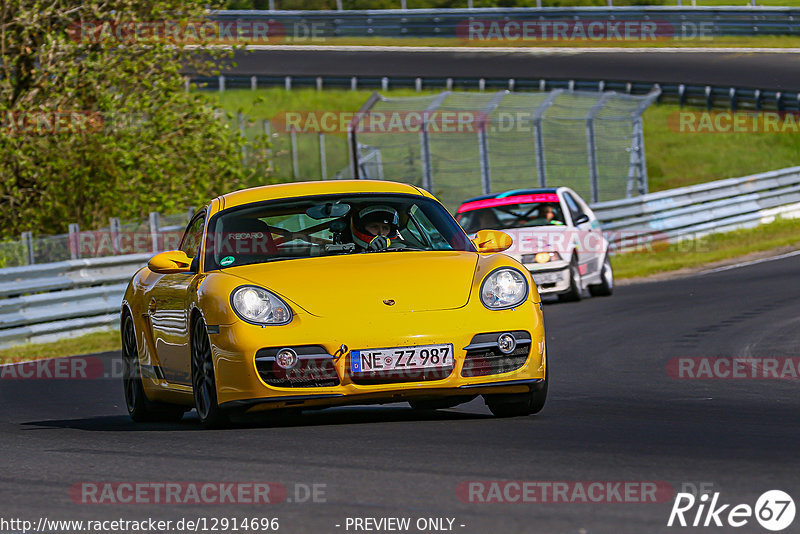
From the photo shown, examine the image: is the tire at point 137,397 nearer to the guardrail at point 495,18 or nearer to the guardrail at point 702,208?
the guardrail at point 702,208

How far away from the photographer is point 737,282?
773 inches

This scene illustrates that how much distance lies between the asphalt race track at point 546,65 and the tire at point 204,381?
99.9 feet

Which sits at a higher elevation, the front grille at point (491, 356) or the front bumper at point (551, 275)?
the front grille at point (491, 356)

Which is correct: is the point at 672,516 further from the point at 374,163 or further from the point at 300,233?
the point at 374,163

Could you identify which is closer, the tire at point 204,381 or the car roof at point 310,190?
the tire at point 204,381

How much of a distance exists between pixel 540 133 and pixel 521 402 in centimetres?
1867

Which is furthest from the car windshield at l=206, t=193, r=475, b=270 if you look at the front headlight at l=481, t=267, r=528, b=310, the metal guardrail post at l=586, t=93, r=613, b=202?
the metal guardrail post at l=586, t=93, r=613, b=202

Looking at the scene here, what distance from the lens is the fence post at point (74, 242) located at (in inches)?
747

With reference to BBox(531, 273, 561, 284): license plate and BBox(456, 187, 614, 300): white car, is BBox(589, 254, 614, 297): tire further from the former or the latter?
BBox(531, 273, 561, 284): license plate

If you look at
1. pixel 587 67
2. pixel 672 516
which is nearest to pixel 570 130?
pixel 587 67

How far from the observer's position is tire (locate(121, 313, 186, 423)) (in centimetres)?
955
